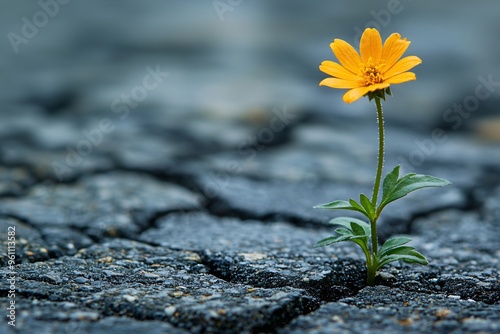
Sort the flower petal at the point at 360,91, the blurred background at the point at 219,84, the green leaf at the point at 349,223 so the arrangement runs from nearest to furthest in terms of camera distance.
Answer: the flower petal at the point at 360,91
the green leaf at the point at 349,223
the blurred background at the point at 219,84

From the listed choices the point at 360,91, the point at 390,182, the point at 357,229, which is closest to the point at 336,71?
the point at 360,91

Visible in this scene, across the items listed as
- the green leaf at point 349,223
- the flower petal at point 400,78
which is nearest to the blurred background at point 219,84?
the green leaf at point 349,223

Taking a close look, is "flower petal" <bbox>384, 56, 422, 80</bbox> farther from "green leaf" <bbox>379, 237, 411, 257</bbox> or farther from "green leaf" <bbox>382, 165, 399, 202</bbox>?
"green leaf" <bbox>379, 237, 411, 257</bbox>

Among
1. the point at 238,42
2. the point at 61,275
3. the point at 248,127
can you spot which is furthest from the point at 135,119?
the point at 61,275

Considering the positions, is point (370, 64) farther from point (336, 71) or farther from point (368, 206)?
point (368, 206)

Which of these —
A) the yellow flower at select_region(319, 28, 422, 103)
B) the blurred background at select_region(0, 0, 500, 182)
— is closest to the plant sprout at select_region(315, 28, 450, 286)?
the yellow flower at select_region(319, 28, 422, 103)

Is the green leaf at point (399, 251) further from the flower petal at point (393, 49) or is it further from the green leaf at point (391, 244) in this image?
the flower petal at point (393, 49)
